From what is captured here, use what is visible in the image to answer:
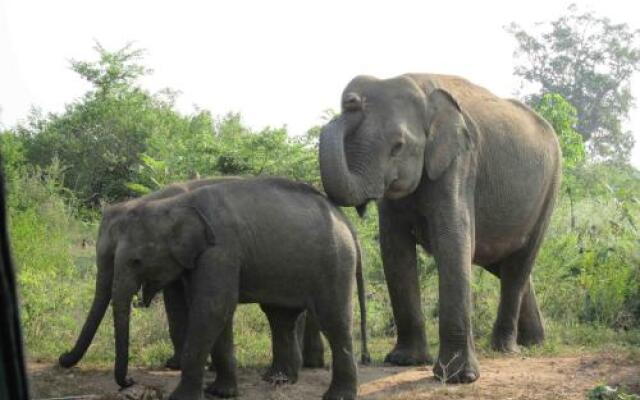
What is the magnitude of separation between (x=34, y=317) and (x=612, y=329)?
620cm

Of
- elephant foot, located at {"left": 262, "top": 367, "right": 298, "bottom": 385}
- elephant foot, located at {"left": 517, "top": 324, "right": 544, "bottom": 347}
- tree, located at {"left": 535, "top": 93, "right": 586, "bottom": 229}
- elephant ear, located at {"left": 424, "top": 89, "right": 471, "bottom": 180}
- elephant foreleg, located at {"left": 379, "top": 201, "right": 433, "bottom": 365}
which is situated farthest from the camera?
tree, located at {"left": 535, "top": 93, "right": 586, "bottom": 229}

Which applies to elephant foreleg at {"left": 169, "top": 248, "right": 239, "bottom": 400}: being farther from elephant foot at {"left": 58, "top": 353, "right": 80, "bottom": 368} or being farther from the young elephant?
elephant foot at {"left": 58, "top": 353, "right": 80, "bottom": 368}

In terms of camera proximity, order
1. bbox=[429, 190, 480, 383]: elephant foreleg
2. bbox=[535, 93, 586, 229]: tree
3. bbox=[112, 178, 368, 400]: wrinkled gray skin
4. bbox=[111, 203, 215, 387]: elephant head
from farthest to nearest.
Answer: bbox=[535, 93, 586, 229]: tree, bbox=[429, 190, 480, 383]: elephant foreleg, bbox=[111, 203, 215, 387]: elephant head, bbox=[112, 178, 368, 400]: wrinkled gray skin

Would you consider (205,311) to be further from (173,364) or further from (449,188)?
(449,188)

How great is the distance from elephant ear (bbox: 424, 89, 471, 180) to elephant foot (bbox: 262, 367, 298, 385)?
2.08m

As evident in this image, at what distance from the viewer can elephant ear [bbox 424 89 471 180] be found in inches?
322

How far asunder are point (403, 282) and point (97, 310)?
2.85m

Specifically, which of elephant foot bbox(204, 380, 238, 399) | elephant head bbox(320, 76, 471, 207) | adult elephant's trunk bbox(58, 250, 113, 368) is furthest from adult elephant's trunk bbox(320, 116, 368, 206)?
adult elephant's trunk bbox(58, 250, 113, 368)

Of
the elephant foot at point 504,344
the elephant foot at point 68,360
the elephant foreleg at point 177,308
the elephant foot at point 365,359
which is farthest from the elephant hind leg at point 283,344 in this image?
the elephant foot at point 504,344

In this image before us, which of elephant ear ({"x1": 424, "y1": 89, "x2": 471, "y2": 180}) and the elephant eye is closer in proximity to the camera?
the elephant eye

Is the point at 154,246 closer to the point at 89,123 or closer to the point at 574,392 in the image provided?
the point at 574,392

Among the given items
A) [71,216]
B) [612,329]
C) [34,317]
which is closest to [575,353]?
[612,329]

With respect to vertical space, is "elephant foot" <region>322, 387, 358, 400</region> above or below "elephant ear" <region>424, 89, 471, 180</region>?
below

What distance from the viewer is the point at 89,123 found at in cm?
2023
